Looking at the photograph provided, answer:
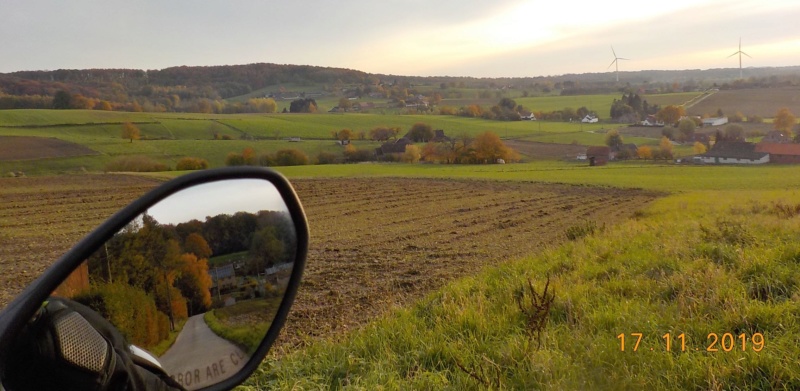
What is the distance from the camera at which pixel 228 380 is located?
1.58 meters

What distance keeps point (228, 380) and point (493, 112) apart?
82.8 m

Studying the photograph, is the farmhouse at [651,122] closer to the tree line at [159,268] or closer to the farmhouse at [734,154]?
the farmhouse at [734,154]

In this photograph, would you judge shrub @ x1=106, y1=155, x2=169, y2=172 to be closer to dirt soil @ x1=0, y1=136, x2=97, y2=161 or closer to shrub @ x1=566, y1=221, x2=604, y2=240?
dirt soil @ x1=0, y1=136, x2=97, y2=161

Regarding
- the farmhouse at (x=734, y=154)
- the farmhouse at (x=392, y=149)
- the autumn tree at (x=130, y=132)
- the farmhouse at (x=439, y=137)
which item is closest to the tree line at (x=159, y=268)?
the farmhouse at (x=392, y=149)

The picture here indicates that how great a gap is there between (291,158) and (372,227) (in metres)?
31.0

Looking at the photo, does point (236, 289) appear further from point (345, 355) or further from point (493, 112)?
point (493, 112)

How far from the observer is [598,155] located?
163 feet

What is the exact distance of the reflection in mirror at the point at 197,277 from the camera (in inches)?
48.4

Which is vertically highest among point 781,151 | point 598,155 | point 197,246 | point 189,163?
point 197,246

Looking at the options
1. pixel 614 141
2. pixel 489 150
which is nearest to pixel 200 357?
pixel 489 150

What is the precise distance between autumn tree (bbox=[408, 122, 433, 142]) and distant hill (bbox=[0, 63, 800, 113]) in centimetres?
2571

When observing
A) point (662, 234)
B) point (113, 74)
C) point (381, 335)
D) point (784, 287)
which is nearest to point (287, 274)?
point (381, 335)

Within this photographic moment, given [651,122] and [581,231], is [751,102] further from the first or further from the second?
[581,231]

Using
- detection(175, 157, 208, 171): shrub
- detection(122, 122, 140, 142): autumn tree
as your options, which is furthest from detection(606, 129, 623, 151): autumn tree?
detection(122, 122, 140, 142): autumn tree
